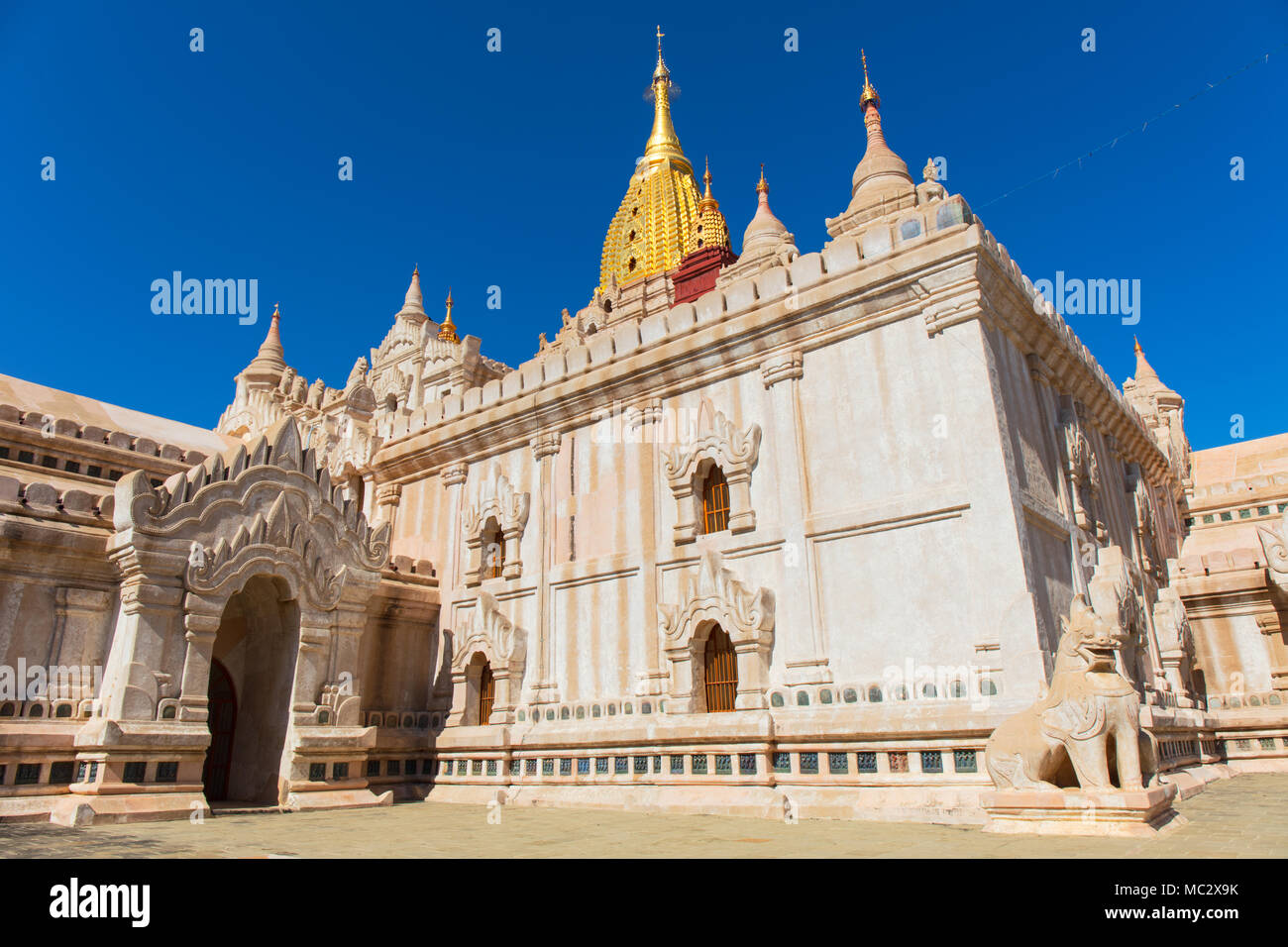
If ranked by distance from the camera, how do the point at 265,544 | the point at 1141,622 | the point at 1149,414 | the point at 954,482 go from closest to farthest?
the point at 954,482, the point at 265,544, the point at 1141,622, the point at 1149,414

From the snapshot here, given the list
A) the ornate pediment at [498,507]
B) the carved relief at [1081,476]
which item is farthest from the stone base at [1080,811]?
the ornate pediment at [498,507]

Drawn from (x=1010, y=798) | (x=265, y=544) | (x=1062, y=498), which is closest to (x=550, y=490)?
(x=265, y=544)

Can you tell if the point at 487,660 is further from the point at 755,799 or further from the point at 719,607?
the point at 755,799

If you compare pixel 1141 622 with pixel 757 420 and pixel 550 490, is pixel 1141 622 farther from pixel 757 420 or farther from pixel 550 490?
pixel 550 490

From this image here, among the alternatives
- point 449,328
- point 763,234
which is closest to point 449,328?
point 449,328

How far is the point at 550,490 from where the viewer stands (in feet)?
63.7

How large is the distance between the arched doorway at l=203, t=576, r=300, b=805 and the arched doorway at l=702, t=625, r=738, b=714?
770 centimetres

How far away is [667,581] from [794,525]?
2927mm

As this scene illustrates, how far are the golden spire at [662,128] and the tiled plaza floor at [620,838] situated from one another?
72150mm

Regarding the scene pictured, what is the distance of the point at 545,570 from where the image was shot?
18.8m

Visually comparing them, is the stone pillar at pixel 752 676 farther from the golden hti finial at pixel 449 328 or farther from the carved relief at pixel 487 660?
the golden hti finial at pixel 449 328

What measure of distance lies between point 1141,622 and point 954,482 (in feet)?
22.8

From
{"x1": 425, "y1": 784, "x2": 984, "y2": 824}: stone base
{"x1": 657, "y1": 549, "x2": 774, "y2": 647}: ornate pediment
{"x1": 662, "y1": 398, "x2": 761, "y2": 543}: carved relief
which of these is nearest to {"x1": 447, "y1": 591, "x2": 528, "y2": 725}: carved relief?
{"x1": 425, "y1": 784, "x2": 984, "y2": 824}: stone base
